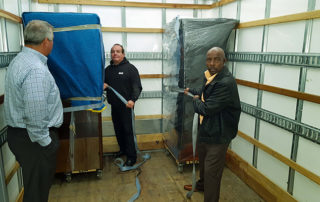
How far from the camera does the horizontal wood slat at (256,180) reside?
90.4 inches

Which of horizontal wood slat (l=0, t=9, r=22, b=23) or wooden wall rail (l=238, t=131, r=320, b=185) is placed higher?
horizontal wood slat (l=0, t=9, r=22, b=23)

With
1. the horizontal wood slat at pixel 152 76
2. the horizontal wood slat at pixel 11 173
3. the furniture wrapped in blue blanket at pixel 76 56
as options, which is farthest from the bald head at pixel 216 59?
the horizontal wood slat at pixel 11 173

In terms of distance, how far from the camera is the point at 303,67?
6.43 ft

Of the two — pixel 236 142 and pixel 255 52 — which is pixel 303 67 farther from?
pixel 236 142

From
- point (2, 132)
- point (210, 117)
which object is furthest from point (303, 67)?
point (2, 132)

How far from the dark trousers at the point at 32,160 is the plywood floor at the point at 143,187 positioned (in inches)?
35.5

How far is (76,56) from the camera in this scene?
2.14m

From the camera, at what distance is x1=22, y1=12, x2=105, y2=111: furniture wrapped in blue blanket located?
2.09m

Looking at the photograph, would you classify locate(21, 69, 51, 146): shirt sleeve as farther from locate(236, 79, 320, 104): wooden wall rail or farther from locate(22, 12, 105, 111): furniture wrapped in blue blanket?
locate(236, 79, 320, 104): wooden wall rail

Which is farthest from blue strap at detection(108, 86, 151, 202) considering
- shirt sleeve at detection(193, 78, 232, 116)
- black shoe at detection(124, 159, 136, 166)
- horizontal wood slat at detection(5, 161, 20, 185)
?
shirt sleeve at detection(193, 78, 232, 116)

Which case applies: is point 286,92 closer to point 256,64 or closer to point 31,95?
point 256,64

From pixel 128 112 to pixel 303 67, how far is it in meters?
1.97

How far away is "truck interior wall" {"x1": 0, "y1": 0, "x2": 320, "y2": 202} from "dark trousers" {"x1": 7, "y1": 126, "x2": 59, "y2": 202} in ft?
0.96

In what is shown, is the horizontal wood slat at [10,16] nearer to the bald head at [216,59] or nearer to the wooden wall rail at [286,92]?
the bald head at [216,59]
